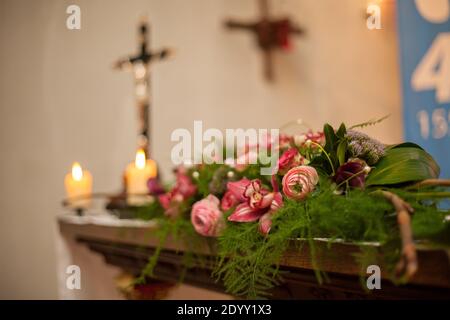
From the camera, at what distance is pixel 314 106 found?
3.42m

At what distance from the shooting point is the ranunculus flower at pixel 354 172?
711 millimetres

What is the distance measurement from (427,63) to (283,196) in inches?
66.3

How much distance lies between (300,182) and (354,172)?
0.08m

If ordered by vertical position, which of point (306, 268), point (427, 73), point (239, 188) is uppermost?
point (427, 73)

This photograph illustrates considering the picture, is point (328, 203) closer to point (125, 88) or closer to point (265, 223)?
point (265, 223)

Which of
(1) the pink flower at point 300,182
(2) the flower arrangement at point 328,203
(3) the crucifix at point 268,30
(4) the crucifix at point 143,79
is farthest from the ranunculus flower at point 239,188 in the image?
(3) the crucifix at point 268,30

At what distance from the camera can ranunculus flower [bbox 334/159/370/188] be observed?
0.71m

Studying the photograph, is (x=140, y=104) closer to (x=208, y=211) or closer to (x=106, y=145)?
(x=106, y=145)

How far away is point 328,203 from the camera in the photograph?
0.67m

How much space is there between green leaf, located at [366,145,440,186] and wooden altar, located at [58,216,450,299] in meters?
0.14

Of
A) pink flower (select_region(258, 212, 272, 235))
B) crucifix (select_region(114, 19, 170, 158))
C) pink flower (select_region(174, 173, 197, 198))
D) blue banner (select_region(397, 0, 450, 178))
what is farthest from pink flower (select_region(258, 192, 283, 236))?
crucifix (select_region(114, 19, 170, 158))

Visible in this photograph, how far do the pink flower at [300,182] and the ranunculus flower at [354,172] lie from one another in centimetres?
4
